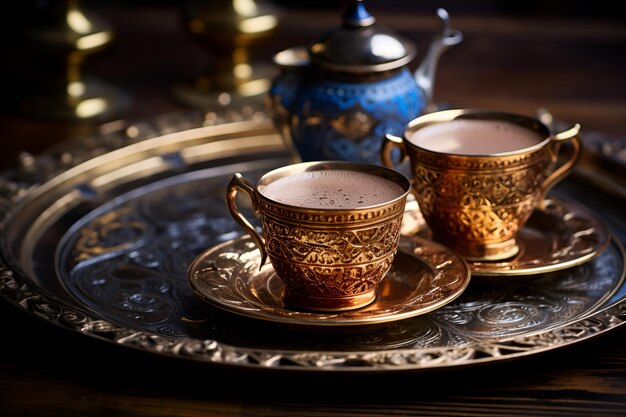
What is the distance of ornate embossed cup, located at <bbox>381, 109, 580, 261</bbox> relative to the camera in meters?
0.86

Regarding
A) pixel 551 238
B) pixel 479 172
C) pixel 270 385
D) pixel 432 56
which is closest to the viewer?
pixel 270 385

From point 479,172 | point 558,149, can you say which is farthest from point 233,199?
point 558,149

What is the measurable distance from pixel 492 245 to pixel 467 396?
0.21 m

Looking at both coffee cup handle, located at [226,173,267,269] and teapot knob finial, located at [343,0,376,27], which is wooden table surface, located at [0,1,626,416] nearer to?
coffee cup handle, located at [226,173,267,269]

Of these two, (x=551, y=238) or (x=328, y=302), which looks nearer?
(x=328, y=302)

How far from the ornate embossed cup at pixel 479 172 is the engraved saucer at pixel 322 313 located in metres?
0.04

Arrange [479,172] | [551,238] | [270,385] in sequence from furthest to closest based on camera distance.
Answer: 1. [551,238]
2. [479,172]
3. [270,385]

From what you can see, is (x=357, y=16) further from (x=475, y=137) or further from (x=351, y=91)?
(x=475, y=137)

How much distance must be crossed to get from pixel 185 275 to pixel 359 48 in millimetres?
284

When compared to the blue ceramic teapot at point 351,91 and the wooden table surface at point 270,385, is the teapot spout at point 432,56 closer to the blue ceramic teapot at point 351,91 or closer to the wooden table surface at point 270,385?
the blue ceramic teapot at point 351,91

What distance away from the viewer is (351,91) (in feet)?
3.34

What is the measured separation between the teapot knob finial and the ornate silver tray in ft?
0.78

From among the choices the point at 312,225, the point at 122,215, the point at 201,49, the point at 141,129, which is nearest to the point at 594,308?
the point at 312,225

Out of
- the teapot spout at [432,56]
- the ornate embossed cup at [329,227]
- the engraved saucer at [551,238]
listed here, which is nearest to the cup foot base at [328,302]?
the ornate embossed cup at [329,227]
